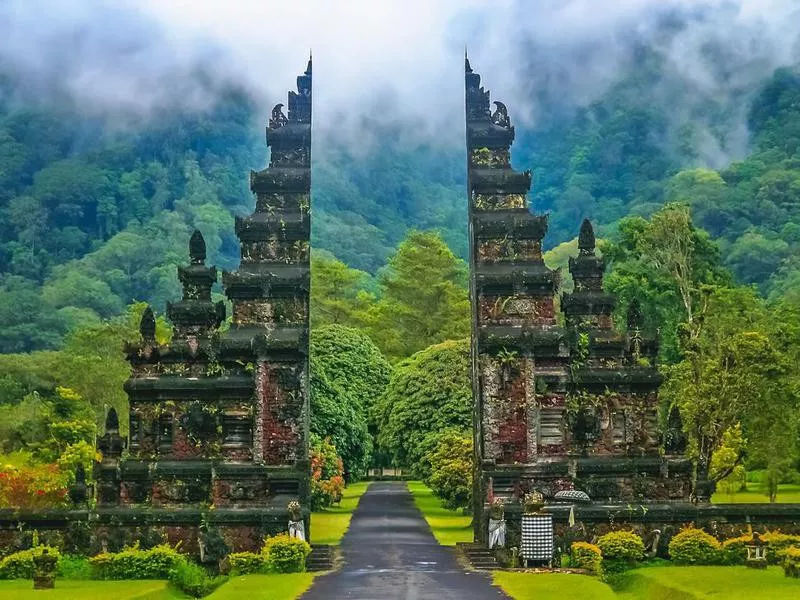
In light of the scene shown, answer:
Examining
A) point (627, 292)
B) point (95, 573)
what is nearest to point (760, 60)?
point (627, 292)

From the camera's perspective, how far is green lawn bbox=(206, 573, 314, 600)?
→ 76.7ft

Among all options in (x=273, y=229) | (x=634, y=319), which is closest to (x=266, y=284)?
Result: (x=273, y=229)

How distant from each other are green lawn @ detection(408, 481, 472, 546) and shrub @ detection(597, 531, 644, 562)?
32.0ft

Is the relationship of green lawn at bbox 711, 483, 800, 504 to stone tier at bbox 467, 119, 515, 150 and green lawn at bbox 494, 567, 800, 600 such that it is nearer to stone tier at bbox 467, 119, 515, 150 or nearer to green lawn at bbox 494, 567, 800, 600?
stone tier at bbox 467, 119, 515, 150

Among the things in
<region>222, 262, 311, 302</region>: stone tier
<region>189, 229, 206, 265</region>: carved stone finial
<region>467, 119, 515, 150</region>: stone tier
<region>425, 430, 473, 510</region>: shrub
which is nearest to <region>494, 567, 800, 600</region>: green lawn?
<region>222, 262, 311, 302</region>: stone tier

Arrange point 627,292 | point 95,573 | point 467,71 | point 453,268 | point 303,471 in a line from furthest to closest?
point 453,268
point 627,292
point 467,71
point 303,471
point 95,573

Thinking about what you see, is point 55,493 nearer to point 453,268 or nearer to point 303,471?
point 303,471

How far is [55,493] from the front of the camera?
37.8 m

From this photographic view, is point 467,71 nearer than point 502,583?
No

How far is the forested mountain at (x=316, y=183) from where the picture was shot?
12594cm

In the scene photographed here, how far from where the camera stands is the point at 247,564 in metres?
28.3

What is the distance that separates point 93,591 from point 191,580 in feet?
12.8

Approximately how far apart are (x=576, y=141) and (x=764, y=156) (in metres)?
35.0

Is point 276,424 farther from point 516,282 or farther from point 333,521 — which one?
point 333,521
